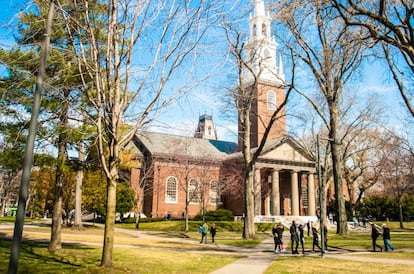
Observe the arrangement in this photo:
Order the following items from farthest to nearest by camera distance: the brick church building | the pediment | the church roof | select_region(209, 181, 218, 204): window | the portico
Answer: the pediment < select_region(209, 181, 218, 204): window < the portico < the church roof < the brick church building

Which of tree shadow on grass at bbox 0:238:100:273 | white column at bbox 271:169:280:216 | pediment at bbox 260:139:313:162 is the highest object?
pediment at bbox 260:139:313:162

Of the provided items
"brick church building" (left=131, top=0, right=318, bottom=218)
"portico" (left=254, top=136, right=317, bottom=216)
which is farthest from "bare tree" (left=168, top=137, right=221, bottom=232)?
"portico" (left=254, top=136, right=317, bottom=216)

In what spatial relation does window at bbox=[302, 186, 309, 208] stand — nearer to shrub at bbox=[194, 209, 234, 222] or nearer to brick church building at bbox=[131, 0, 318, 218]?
brick church building at bbox=[131, 0, 318, 218]

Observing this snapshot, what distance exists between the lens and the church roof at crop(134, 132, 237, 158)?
47.2m

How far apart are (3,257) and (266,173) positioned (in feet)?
146

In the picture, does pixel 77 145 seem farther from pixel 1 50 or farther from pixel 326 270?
pixel 326 270

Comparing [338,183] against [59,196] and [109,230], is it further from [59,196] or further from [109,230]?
[109,230]

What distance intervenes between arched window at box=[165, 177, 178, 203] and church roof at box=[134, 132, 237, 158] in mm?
4136

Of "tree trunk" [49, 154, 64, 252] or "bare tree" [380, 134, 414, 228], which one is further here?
"bare tree" [380, 134, 414, 228]

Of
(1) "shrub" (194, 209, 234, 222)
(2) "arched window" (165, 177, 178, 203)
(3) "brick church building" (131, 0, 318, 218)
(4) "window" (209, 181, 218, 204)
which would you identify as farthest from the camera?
(2) "arched window" (165, 177, 178, 203)

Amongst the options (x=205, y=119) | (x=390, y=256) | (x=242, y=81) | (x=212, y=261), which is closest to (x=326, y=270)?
(x=212, y=261)

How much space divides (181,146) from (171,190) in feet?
20.6

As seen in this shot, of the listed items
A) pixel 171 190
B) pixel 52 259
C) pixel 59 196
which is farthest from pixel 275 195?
pixel 52 259

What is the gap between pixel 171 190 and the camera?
50156mm
